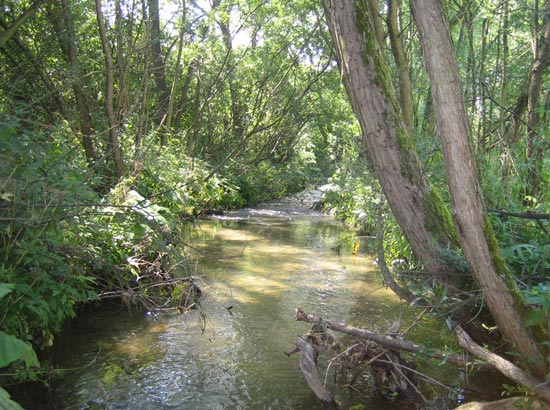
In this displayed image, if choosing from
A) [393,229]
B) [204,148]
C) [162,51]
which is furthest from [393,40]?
[204,148]

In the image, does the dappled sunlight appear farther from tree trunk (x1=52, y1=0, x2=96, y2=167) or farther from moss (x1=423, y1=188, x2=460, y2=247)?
tree trunk (x1=52, y1=0, x2=96, y2=167)

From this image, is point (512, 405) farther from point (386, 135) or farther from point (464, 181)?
point (386, 135)

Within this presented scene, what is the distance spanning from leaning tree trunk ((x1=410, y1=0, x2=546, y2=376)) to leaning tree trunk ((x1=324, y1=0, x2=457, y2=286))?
543 mm

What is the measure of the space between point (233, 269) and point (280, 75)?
29.8 ft

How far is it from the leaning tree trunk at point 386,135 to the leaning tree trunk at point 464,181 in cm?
54

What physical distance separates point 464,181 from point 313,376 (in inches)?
76.3

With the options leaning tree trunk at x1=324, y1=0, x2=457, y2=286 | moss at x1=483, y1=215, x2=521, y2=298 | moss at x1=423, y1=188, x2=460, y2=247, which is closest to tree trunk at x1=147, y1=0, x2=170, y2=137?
leaning tree trunk at x1=324, y1=0, x2=457, y2=286

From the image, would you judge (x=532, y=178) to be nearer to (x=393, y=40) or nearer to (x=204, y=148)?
(x=393, y=40)

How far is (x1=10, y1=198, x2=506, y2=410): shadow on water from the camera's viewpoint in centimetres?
424

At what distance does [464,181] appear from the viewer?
345cm

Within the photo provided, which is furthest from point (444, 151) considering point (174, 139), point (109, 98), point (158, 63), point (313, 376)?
point (158, 63)

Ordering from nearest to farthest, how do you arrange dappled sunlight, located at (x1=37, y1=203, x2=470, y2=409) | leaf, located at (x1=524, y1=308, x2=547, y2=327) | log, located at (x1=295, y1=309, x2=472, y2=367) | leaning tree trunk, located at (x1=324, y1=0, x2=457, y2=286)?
1. leaf, located at (x1=524, y1=308, x2=547, y2=327)
2. log, located at (x1=295, y1=309, x2=472, y2=367)
3. leaning tree trunk, located at (x1=324, y1=0, x2=457, y2=286)
4. dappled sunlight, located at (x1=37, y1=203, x2=470, y2=409)

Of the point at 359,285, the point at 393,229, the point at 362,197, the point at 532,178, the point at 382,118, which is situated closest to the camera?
the point at 382,118

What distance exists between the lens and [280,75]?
16.2 m
